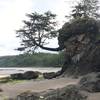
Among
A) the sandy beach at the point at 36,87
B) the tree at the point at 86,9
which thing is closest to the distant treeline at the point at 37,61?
the tree at the point at 86,9

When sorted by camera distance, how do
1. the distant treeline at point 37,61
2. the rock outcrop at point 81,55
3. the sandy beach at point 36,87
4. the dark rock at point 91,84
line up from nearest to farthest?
the dark rock at point 91,84, the sandy beach at point 36,87, the rock outcrop at point 81,55, the distant treeline at point 37,61

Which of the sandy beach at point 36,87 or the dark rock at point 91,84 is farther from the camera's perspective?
the sandy beach at point 36,87

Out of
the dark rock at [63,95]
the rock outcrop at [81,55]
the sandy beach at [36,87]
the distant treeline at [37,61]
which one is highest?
the rock outcrop at [81,55]

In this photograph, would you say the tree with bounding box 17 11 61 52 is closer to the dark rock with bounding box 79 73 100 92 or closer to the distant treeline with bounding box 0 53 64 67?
the dark rock with bounding box 79 73 100 92

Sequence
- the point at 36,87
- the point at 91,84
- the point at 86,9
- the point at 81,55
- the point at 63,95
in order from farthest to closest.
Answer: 1. the point at 86,9
2. the point at 81,55
3. the point at 36,87
4. the point at 91,84
5. the point at 63,95

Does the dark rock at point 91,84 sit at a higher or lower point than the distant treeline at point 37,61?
higher

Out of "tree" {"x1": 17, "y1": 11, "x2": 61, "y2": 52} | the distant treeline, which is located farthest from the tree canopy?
the distant treeline

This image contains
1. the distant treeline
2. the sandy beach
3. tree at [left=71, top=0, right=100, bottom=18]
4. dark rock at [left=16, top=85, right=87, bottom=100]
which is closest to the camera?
dark rock at [left=16, top=85, right=87, bottom=100]

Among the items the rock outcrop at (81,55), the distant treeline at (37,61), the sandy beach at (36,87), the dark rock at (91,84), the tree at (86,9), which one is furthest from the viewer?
the distant treeline at (37,61)

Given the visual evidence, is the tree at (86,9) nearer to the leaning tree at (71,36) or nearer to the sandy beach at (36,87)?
the leaning tree at (71,36)

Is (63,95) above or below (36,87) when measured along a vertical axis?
above

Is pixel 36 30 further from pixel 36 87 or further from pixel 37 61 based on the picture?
pixel 37 61

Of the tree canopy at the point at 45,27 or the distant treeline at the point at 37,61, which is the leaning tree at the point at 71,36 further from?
the distant treeline at the point at 37,61

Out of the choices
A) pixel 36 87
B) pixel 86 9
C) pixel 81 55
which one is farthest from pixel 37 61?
pixel 36 87
